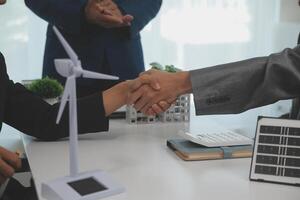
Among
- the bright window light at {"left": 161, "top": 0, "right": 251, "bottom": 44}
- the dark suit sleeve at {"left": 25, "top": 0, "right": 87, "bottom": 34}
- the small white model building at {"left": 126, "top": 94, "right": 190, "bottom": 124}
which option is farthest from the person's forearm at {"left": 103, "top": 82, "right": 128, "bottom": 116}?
the bright window light at {"left": 161, "top": 0, "right": 251, "bottom": 44}

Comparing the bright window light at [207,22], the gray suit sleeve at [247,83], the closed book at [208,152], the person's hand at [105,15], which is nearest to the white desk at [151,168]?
the closed book at [208,152]

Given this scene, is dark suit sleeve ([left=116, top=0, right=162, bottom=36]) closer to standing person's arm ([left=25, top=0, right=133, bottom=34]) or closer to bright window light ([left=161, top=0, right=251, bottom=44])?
standing person's arm ([left=25, top=0, right=133, bottom=34])

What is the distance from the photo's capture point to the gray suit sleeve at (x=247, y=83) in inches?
45.6

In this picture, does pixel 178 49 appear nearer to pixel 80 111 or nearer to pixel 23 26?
pixel 23 26

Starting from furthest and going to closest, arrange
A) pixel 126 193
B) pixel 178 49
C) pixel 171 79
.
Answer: pixel 178 49 < pixel 171 79 < pixel 126 193

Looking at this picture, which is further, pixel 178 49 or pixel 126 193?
pixel 178 49

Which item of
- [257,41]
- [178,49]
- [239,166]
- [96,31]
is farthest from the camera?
[257,41]

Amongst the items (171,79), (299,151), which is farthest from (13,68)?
(299,151)

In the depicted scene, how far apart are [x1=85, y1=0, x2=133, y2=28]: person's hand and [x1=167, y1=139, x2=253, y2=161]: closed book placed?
2.50 ft

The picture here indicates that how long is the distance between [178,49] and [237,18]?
0.52 m

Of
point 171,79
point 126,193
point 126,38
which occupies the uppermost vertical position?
point 126,38

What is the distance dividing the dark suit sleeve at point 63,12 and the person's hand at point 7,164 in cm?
81

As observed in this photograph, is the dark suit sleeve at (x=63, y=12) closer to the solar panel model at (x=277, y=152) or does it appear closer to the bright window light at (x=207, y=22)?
the solar panel model at (x=277, y=152)

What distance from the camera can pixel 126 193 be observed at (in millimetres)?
963
